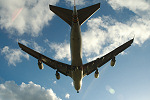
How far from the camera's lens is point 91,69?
27.6 meters

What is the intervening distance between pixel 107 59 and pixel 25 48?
54.9 ft

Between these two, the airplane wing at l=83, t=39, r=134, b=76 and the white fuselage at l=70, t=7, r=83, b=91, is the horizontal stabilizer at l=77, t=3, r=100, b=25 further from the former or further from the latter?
the airplane wing at l=83, t=39, r=134, b=76

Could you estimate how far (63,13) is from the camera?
21.8 metres

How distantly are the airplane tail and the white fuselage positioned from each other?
3504 millimetres

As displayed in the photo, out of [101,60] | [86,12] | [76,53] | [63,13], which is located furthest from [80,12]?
[101,60]

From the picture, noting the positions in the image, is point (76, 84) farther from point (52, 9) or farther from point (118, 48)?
point (52, 9)

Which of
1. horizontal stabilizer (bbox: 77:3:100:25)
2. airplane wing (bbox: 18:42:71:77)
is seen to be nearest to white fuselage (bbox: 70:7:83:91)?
horizontal stabilizer (bbox: 77:3:100:25)

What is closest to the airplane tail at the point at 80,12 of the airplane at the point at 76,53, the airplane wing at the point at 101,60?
the airplane at the point at 76,53

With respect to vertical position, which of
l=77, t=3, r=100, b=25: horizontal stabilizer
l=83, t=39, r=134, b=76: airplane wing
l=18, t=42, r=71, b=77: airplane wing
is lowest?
l=83, t=39, r=134, b=76: airplane wing

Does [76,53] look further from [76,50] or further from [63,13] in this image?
[63,13]

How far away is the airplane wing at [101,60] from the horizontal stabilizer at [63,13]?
32.5ft

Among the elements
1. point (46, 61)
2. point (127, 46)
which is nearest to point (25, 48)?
point (46, 61)

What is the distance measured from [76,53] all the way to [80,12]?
747 cm

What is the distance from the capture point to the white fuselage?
18.3m
